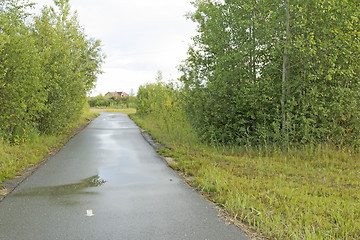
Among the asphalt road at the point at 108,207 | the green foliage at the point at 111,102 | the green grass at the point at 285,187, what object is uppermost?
the green foliage at the point at 111,102

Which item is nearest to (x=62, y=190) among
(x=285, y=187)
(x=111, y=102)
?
(x=285, y=187)

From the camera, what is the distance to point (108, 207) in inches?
179

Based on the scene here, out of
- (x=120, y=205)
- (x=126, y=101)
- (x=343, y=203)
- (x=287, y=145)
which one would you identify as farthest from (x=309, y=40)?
(x=126, y=101)

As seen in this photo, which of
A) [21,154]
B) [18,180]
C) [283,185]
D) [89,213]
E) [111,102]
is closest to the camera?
[89,213]

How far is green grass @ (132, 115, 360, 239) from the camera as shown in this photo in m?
3.66

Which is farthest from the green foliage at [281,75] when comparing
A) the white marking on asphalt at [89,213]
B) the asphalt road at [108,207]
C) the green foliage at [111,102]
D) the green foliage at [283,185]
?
the green foliage at [111,102]

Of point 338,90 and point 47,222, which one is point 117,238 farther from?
point 338,90

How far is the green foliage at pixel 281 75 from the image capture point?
7891mm

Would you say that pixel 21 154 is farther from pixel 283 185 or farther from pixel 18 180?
pixel 283 185

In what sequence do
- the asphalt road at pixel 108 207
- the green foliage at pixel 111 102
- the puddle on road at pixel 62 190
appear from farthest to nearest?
the green foliage at pixel 111 102 → the puddle on road at pixel 62 190 → the asphalt road at pixel 108 207

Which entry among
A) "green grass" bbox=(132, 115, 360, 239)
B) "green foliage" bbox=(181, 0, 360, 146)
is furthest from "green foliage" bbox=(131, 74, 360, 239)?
"green foliage" bbox=(181, 0, 360, 146)

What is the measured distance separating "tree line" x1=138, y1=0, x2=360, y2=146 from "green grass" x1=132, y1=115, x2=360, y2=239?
63 centimetres

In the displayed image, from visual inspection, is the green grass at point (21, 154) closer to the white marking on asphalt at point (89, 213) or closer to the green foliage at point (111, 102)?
the white marking on asphalt at point (89, 213)

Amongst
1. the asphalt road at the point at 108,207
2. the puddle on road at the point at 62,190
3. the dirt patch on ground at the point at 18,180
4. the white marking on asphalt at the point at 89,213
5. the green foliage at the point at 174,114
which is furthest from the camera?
the green foliage at the point at 174,114
